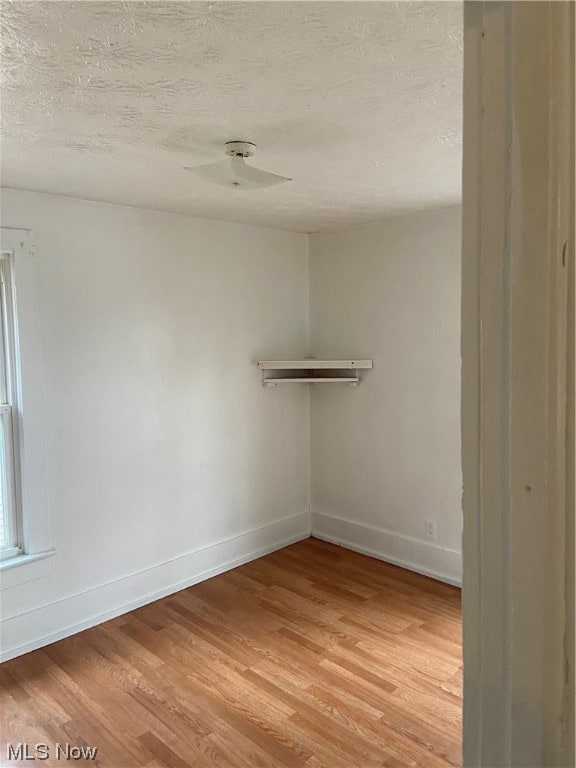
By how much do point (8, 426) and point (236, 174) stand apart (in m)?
1.76

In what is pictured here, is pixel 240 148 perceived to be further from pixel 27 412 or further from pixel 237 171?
pixel 27 412

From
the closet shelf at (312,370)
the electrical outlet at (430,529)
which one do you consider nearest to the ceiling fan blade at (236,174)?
the closet shelf at (312,370)

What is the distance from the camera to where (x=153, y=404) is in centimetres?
329

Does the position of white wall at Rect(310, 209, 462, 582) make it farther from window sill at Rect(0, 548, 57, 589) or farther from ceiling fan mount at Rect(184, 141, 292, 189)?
window sill at Rect(0, 548, 57, 589)

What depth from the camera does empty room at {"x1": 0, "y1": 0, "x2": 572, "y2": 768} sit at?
147 centimetres

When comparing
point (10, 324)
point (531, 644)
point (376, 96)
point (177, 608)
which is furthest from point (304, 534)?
point (531, 644)

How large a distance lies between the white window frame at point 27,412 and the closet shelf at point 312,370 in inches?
59.2

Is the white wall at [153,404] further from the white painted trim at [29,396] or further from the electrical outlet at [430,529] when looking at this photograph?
the electrical outlet at [430,529]

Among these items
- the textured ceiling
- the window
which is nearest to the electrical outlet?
the textured ceiling

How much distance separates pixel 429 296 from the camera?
3.49m

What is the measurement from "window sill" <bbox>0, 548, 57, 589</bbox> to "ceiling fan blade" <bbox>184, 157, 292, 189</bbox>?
6.75ft

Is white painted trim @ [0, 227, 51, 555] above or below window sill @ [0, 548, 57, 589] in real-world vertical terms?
above

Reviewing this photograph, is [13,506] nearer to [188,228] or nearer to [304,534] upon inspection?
[188,228]

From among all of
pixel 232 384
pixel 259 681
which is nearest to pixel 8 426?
pixel 232 384
